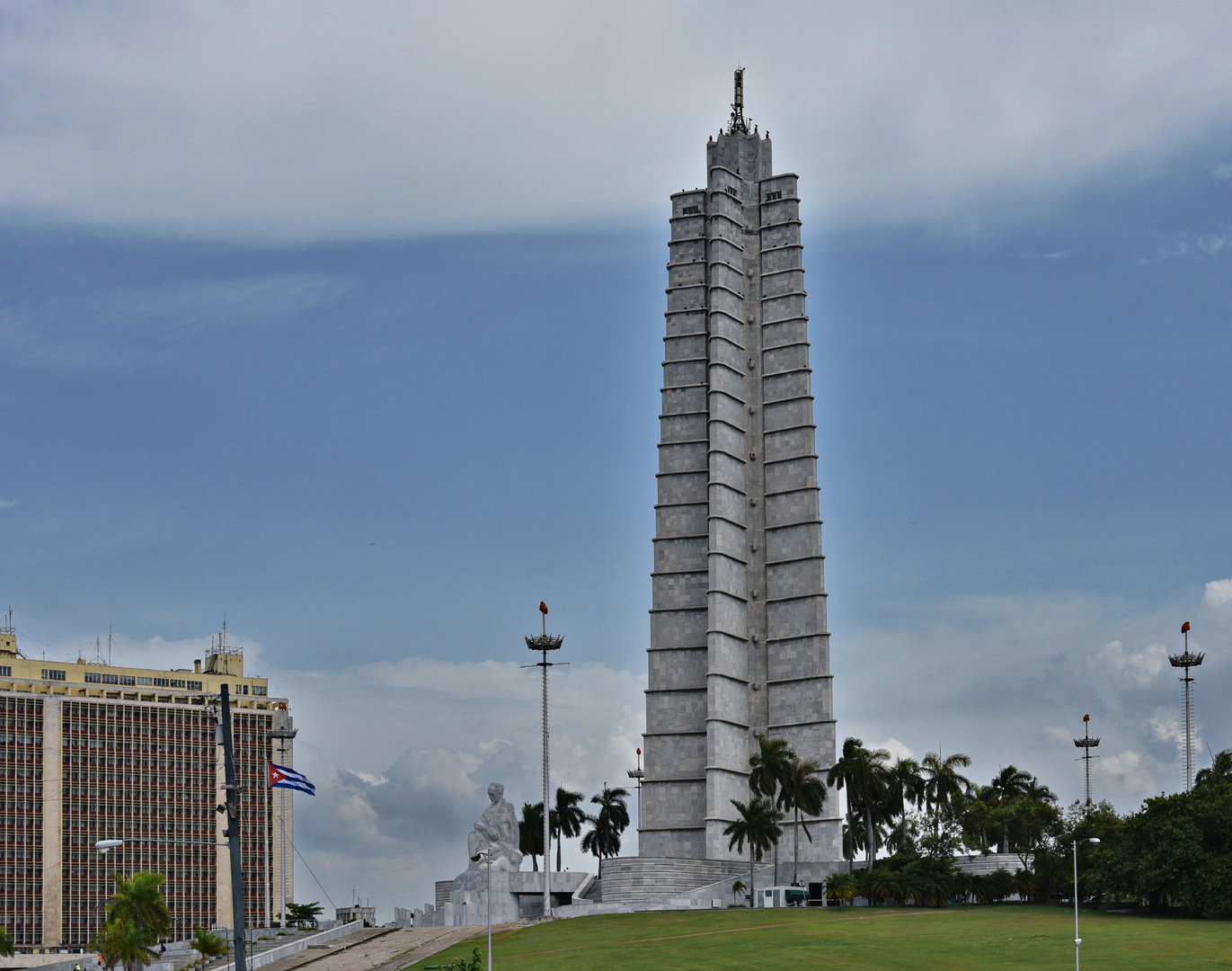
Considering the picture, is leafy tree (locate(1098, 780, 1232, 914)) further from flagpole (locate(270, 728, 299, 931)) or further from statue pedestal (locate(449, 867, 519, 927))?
flagpole (locate(270, 728, 299, 931))

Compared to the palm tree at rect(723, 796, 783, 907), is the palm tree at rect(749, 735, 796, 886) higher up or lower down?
higher up

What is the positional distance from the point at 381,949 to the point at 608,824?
5084 centimetres

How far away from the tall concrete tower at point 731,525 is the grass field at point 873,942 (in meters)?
29.1

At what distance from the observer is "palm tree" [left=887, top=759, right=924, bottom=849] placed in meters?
90.4

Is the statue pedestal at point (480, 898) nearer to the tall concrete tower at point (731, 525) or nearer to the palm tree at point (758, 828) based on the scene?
the palm tree at point (758, 828)

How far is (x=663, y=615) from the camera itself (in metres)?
110

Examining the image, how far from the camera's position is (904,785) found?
305 feet

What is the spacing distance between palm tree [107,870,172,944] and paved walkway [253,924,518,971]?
4985mm

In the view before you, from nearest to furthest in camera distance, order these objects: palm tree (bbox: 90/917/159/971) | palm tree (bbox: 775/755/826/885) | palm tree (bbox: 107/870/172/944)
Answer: palm tree (bbox: 90/917/159/971) < palm tree (bbox: 107/870/172/944) < palm tree (bbox: 775/755/826/885)

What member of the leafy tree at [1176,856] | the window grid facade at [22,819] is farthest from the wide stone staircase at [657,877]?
the window grid facade at [22,819]

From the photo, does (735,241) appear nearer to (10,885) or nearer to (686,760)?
(686,760)

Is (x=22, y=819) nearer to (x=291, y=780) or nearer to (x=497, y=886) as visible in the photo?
(x=497, y=886)

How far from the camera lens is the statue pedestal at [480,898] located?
285ft

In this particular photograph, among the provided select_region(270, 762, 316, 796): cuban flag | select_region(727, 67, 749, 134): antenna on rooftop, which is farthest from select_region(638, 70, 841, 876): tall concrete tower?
select_region(270, 762, 316, 796): cuban flag
